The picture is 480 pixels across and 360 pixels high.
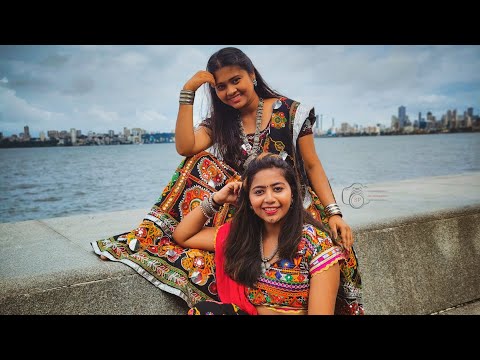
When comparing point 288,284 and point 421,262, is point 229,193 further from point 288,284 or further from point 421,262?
point 421,262

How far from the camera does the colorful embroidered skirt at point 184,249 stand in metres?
2.32

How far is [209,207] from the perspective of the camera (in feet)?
7.79

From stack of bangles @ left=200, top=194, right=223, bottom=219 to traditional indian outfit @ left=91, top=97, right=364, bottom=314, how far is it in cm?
12

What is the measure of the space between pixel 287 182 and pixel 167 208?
2.48 feet

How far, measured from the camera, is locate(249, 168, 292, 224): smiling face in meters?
2.06

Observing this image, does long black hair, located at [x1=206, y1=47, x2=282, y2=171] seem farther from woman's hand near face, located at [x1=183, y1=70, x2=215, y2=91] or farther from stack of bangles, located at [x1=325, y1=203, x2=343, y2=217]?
stack of bangles, located at [x1=325, y1=203, x2=343, y2=217]

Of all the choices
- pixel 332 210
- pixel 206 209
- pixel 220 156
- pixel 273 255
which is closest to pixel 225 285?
pixel 273 255

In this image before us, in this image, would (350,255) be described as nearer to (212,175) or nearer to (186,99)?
(212,175)

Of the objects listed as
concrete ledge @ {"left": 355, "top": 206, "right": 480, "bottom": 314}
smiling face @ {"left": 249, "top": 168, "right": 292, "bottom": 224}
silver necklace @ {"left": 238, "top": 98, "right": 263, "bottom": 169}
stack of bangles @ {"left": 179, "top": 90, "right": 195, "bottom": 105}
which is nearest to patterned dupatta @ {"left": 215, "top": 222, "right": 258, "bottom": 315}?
smiling face @ {"left": 249, "top": 168, "right": 292, "bottom": 224}

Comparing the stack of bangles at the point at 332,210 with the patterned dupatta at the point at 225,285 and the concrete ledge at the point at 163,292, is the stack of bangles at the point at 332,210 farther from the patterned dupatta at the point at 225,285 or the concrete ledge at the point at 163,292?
the concrete ledge at the point at 163,292

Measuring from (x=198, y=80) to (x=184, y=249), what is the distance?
837mm

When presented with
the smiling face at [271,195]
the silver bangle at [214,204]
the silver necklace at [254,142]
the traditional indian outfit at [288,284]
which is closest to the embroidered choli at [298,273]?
the traditional indian outfit at [288,284]

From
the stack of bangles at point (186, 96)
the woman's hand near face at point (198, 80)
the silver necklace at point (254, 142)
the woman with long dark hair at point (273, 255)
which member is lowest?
the woman with long dark hair at point (273, 255)
